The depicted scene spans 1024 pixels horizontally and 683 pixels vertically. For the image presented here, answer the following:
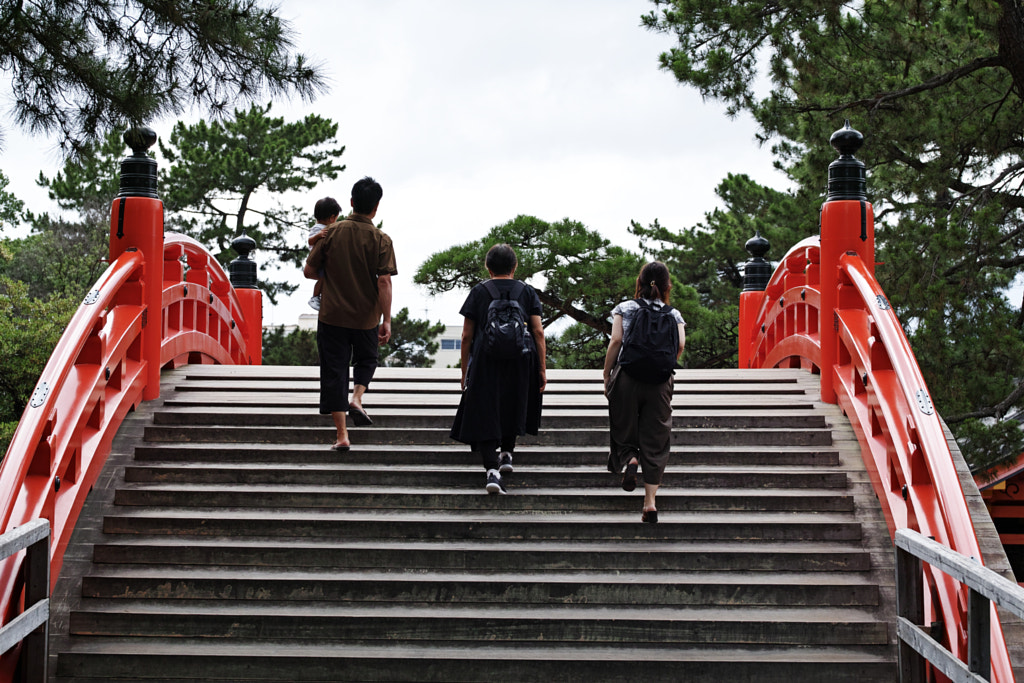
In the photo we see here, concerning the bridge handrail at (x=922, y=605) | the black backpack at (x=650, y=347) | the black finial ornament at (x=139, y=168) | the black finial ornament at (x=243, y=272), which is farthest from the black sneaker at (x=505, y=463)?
the black finial ornament at (x=243, y=272)

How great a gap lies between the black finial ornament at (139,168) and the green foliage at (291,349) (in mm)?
20824

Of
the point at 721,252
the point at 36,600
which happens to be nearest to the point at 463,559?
the point at 36,600

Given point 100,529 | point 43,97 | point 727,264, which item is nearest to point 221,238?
point 727,264

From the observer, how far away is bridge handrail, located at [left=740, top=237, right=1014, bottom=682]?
4152 millimetres

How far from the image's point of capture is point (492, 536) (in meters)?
5.20

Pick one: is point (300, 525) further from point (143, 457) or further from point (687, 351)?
point (687, 351)

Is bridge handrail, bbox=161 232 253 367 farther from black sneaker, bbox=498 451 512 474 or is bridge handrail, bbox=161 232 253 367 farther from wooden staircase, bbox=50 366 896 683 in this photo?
black sneaker, bbox=498 451 512 474

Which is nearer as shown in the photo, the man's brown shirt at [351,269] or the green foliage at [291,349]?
the man's brown shirt at [351,269]

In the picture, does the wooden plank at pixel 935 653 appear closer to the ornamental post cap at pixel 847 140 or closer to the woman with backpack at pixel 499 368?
the woman with backpack at pixel 499 368

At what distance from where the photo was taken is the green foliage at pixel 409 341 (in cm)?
2802

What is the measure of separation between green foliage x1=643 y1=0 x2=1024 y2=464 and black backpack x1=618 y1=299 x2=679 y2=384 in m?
4.35

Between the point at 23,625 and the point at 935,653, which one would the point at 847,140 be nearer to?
the point at 935,653

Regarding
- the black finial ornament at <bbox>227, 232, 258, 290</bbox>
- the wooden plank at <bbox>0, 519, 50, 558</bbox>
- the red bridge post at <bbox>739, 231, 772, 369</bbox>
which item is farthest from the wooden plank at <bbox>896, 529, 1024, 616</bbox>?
the black finial ornament at <bbox>227, 232, 258, 290</bbox>

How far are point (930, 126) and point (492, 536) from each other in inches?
332
